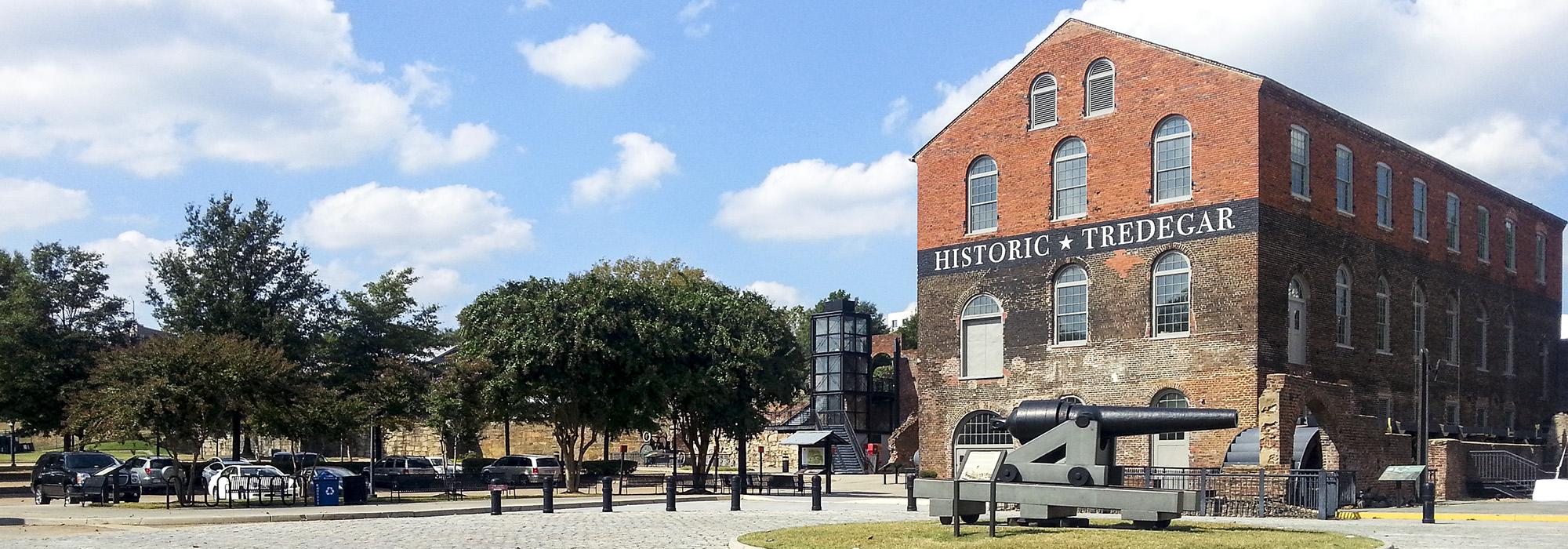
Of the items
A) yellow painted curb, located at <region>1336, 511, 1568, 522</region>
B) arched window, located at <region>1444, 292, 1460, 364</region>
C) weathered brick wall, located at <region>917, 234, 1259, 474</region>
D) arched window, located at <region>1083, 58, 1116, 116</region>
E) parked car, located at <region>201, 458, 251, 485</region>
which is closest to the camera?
yellow painted curb, located at <region>1336, 511, 1568, 522</region>

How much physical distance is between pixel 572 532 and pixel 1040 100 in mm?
22617

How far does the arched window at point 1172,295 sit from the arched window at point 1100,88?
14.2 ft

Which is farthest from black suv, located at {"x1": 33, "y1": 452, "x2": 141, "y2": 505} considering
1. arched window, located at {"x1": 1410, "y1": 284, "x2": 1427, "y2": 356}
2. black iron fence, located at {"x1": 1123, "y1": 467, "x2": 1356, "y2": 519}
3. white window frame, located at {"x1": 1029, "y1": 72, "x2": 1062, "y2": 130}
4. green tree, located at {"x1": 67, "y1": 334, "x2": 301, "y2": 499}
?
arched window, located at {"x1": 1410, "y1": 284, "x2": 1427, "y2": 356}

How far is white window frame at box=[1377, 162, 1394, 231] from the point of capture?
39.5 meters

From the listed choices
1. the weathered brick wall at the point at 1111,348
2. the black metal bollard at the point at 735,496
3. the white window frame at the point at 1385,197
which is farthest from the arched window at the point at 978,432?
the black metal bollard at the point at 735,496

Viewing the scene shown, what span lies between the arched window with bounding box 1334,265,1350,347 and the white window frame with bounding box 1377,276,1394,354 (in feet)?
7.50

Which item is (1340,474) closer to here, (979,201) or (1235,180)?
(1235,180)

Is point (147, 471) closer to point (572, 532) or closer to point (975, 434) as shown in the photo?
point (572, 532)

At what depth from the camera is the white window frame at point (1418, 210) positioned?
41.2 m

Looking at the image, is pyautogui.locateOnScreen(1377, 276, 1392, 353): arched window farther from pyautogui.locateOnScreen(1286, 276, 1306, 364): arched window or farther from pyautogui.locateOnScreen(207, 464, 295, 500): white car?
pyautogui.locateOnScreen(207, 464, 295, 500): white car

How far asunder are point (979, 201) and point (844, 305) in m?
20.9

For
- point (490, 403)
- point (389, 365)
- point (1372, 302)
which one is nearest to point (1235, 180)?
point (1372, 302)

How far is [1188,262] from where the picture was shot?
35.5 m

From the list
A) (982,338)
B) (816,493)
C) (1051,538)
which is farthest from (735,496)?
(982,338)
